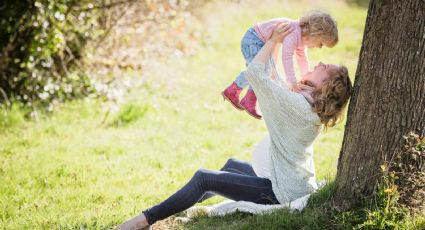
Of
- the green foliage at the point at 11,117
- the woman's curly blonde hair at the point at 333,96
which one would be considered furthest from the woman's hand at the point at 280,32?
the green foliage at the point at 11,117

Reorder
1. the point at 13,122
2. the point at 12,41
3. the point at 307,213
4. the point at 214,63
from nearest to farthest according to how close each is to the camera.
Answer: the point at 307,213 → the point at 13,122 → the point at 12,41 → the point at 214,63

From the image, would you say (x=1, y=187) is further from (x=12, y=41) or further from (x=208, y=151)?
(x=12, y=41)

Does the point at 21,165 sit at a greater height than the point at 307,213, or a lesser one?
lesser

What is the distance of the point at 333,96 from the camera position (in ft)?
11.8

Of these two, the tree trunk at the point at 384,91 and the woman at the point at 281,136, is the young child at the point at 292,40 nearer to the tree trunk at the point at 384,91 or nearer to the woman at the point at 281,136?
the woman at the point at 281,136

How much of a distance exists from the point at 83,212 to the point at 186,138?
7.32 feet

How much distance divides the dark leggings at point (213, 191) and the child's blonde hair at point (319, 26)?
3.72 ft

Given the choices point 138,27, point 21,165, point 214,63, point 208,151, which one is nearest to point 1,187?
point 21,165

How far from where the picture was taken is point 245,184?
149 inches

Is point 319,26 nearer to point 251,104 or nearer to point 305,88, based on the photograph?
point 305,88

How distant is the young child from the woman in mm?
108

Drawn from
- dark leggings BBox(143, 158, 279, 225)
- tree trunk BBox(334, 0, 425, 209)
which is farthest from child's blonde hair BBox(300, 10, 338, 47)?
dark leggings BBox(143, 158, 279, 225)

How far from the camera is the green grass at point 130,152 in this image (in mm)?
4184

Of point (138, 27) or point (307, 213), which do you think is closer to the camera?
point (307, 213)
